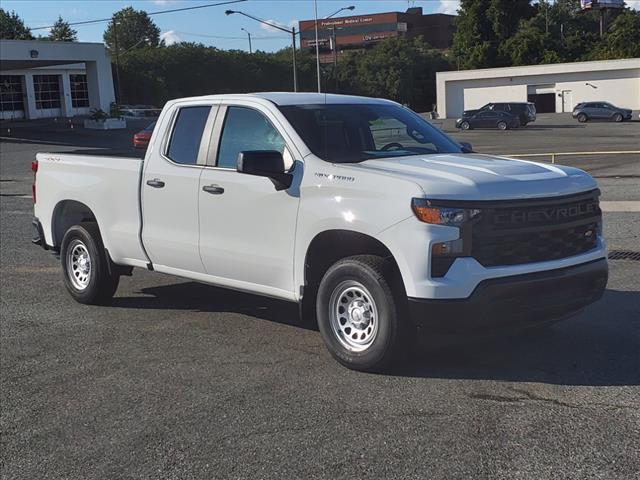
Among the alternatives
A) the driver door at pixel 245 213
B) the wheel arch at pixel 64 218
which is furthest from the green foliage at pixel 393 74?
the driver door at pixel 245 213

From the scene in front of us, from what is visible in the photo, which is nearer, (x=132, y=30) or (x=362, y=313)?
(x=362, y=313)

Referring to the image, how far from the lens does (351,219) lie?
554 cm

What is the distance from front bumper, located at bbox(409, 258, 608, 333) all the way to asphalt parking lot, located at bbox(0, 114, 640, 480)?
43cm

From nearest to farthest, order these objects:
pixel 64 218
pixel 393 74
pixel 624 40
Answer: pixel 64 218 → pixel 393 74 → pixel 624 40

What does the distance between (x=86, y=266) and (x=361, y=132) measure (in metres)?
3.26

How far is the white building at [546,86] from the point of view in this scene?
71188mm

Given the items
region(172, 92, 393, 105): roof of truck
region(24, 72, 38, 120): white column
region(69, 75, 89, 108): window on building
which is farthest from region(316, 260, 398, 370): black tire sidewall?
region(69, 75, 89, 108): window on building

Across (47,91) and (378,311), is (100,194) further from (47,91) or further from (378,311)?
(47,91)

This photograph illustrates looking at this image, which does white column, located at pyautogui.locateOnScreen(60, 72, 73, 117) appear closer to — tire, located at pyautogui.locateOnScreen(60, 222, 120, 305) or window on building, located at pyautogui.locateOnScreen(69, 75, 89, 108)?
window on building, located at pyautogui.locateOnScreen(69, 75, 89, 108)

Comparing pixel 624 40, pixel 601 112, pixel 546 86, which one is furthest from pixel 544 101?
pixel 601 112

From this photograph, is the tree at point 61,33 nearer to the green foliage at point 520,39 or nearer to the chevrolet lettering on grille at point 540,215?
the green foliage at point 520,39

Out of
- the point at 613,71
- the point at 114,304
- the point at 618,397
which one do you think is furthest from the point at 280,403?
the point at 613,71

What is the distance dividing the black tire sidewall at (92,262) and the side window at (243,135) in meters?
1.90

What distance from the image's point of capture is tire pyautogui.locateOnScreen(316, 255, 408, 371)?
212 inches
